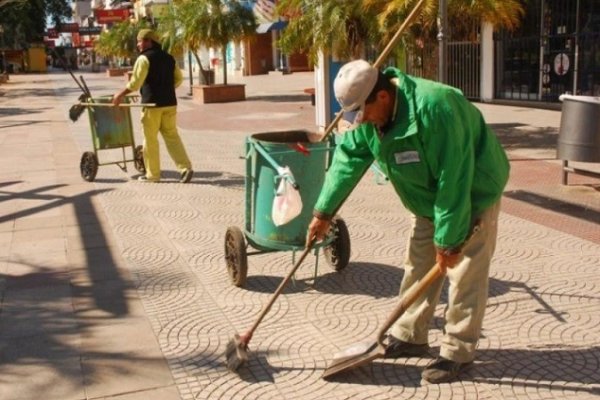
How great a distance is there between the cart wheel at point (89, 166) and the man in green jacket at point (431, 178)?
241 inches

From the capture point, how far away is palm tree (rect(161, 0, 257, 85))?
21156 mm

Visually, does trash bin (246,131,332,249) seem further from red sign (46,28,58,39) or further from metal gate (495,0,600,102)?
red sign (46,28,58,39)

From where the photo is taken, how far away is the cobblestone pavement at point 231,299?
3773 mm

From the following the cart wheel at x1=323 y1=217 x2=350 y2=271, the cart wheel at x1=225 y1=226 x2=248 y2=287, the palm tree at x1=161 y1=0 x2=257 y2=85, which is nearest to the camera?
the cart wheel at x1=225 y1=226 x2=248 y2=287

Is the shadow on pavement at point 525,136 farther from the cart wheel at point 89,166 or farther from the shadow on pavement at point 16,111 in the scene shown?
the shadow on pavement at point 16,111

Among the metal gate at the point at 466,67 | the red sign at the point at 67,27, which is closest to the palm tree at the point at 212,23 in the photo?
the metal gate at the point at 466,67

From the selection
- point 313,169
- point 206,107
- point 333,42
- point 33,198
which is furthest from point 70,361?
point 206,107

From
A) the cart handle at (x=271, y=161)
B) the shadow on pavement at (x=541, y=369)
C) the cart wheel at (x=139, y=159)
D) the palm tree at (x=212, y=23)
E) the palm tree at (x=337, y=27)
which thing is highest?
the palm tree at (x=212, y=23)

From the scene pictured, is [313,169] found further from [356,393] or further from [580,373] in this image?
[580,373]

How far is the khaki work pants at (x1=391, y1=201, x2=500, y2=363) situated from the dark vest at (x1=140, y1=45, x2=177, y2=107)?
18.3 feet

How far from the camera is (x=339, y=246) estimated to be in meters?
5.40

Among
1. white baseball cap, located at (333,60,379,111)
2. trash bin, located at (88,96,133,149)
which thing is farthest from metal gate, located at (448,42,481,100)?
white baseball cap, located at (333,60,379,111)

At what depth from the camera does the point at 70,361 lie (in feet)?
13.4

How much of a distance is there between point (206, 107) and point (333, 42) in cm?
938
